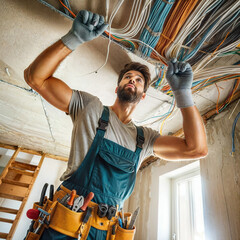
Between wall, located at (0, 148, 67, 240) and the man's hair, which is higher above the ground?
the man's hair

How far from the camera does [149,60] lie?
1.21m

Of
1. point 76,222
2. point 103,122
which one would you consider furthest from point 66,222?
point 103,122

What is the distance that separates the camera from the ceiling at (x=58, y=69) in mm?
1047

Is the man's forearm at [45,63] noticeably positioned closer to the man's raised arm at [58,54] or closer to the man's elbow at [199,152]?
the man's raised arm at [58,54]

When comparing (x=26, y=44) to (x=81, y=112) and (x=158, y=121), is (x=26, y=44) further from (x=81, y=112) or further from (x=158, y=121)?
(x=158, y=121)

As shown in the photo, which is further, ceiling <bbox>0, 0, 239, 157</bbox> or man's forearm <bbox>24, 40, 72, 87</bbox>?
ceiling <bbox>0, 0, 239, 157</bbox>

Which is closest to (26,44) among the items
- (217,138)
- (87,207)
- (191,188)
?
(87,207)

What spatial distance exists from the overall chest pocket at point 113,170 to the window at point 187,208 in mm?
1286

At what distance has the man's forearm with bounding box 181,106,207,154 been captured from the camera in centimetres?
100

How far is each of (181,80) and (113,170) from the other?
0.77 m

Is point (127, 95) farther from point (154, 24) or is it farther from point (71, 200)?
point (71, 200)

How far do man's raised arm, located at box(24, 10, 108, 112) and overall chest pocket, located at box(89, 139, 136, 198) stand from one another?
0.42 meters

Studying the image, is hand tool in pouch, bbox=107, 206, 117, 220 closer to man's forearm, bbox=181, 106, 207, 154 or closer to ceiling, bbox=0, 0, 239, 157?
man's forearm, bbox=181, 106, 207, 154

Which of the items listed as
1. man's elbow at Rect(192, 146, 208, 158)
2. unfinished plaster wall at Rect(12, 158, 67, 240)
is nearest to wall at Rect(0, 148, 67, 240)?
unfinished plaster wall at Rect(12, 158, 67, 240)
